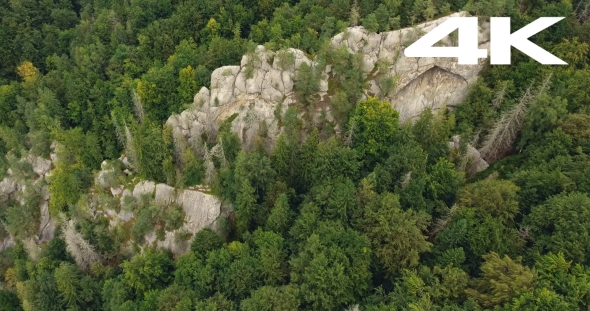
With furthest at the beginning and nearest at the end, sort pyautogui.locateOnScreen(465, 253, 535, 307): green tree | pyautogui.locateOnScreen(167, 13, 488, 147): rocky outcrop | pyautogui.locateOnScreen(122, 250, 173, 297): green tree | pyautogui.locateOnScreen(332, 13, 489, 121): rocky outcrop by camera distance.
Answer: pyautogui.locateOnScreen(332, 13, 489, 121): rocky outcrop < pyautogui.locateOnScreen(167, 13, 488, 147): rocky outcrop < pyautogui.locateOnScreen(122, 250, 173, 297): green tree < pyautogui.locateOnScreen(465, 253, 535, 307): green tree

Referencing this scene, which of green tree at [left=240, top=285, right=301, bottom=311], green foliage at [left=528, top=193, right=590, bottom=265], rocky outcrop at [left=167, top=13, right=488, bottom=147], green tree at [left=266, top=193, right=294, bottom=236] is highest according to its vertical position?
rocky outcrop at [left=167, top=13, right=488, bottom=147]

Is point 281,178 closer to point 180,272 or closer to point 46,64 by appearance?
point 180,272

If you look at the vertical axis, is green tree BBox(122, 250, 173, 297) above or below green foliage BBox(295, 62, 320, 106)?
below

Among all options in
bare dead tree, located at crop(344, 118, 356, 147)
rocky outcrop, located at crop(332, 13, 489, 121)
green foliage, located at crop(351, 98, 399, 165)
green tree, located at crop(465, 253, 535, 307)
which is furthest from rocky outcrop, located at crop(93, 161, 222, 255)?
green tree, located at crop(465, 253, 535, 307)

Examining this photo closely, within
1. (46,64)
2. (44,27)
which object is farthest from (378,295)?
(44,27)

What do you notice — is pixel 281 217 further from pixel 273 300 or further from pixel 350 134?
pixel 350 134

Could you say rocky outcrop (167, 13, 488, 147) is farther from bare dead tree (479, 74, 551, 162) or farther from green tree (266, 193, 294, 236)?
green tree (266, 193, 294, 236)
